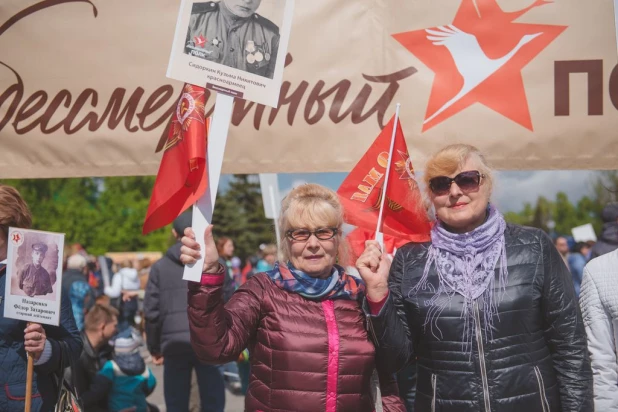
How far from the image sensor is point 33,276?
3531 millimetres

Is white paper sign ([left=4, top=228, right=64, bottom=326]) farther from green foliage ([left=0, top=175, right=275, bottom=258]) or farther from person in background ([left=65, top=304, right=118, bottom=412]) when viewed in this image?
green foliage ([left=0, top=175, right=275, bottom=258])

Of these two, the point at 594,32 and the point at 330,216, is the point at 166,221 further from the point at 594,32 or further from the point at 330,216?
the point at 594,32

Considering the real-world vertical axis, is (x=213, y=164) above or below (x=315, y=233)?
above

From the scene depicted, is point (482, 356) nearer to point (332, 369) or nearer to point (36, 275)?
point (332, 369)

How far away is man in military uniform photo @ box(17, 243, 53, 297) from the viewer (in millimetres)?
3486

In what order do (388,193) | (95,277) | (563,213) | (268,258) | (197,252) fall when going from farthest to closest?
(563,213) < (95,277) < (268,258) < (388,193) < (197,252)

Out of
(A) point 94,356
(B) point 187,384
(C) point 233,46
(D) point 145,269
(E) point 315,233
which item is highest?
(C) point 233,46

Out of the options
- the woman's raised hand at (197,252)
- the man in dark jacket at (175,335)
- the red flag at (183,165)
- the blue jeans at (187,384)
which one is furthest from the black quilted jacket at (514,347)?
the blue jeans at (187,384)

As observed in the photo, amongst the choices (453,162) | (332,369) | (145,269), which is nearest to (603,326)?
(453,162)

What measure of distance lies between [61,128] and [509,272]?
270cm

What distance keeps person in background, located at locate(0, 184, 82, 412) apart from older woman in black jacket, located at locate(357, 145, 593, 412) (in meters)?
1.63

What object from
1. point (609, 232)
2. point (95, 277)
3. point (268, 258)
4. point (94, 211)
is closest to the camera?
point (609, 232)

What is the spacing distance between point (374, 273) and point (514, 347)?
0.67 metres

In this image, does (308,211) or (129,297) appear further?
(129,297)
